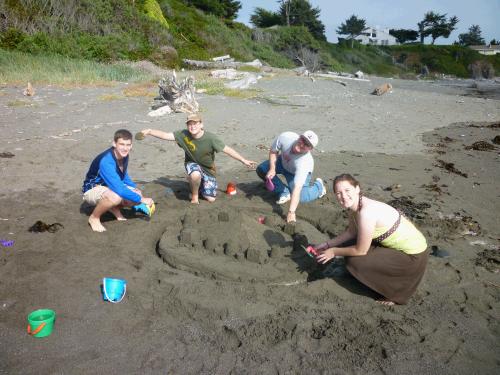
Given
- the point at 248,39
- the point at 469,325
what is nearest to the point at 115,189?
the point at 469,325

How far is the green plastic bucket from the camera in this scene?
2.70 metres

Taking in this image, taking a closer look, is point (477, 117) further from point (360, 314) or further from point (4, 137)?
point (4, 137)

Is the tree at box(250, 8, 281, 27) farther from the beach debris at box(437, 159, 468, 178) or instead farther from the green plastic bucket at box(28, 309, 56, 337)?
the green plastic bucket at box(28, 309, 56, 337)

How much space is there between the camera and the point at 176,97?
9.98 metres

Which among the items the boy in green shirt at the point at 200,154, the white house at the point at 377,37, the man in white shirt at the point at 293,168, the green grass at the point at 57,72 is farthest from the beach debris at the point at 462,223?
A: the white house at the point at 377,37

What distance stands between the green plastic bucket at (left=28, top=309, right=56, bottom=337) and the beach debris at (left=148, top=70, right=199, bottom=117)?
7.35 metres

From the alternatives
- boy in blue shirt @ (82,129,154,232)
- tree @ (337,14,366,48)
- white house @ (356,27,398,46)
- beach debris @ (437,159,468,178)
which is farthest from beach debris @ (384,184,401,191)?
white house @ (356,27,398,46)

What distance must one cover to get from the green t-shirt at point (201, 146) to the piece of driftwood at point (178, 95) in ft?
16.5

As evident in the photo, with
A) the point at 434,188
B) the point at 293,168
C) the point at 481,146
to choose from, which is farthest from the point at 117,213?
the point at 481,146

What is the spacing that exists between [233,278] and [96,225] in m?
1.63

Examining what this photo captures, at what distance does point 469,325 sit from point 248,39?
1414 inches

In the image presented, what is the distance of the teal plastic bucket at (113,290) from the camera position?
10.3 ft

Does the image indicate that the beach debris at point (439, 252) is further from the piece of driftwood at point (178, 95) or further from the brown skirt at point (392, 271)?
the piece of driftwood at point (178, 95)

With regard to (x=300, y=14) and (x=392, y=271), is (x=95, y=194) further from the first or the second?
(x=300, y=14)
